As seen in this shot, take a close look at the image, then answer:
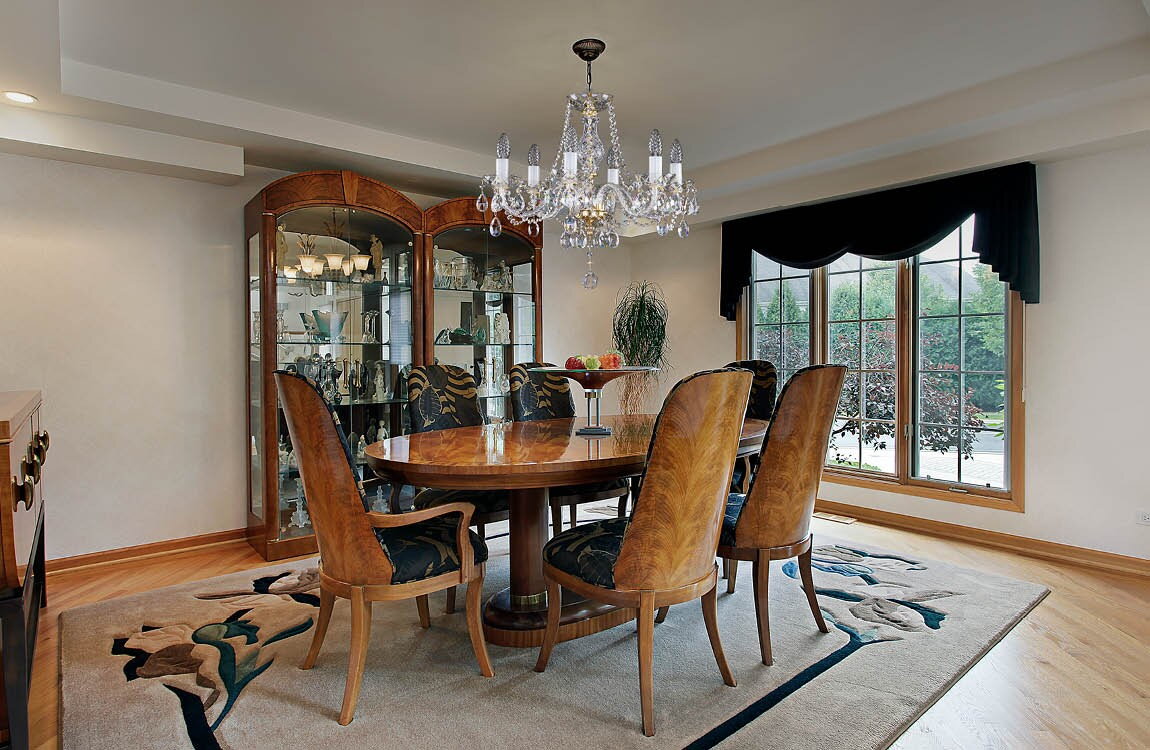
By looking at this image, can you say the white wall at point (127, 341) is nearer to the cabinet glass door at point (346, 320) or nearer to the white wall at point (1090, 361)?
the cabinet glass door at point (346, 320)

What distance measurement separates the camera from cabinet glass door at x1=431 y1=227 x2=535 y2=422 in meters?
4.60

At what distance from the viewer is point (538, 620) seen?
262cm

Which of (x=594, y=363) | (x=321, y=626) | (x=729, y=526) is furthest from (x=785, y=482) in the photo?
(x=321, y=626)

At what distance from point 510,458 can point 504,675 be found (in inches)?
31.4

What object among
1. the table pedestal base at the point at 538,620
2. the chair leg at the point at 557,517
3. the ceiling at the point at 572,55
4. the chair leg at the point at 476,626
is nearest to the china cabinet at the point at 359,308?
the ceiling at the point at 572,55

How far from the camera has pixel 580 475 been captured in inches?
86.1

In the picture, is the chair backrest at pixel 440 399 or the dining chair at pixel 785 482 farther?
the chair backrest at pixel 440 399

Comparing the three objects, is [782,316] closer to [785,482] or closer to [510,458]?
[785,482]

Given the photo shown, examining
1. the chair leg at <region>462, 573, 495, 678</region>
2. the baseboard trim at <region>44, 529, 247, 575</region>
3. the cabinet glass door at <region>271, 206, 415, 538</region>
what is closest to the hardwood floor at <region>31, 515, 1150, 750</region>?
the baseboard trim at <region>44, 529, 247, 575</region>

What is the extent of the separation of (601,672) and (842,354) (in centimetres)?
338

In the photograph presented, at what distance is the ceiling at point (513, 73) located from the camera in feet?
8.77

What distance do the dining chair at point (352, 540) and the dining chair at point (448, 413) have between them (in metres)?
0.79

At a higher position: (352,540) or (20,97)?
(20,97)

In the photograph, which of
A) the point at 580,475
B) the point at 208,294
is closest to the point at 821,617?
the point at 580,475
